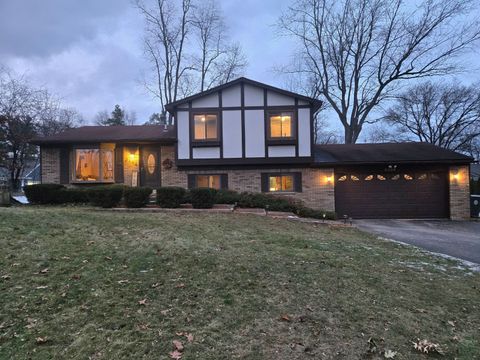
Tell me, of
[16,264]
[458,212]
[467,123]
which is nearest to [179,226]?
[16,264]

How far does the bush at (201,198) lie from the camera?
1140 centimetres

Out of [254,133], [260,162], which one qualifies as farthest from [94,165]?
[260,162]

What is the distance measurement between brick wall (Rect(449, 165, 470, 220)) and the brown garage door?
0.28 metres

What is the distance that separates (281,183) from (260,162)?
4.93ft

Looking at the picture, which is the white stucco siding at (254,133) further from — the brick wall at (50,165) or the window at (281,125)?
the brick wall at (50,165)

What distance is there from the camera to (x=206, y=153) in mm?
14797

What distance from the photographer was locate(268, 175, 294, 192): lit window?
15125mm

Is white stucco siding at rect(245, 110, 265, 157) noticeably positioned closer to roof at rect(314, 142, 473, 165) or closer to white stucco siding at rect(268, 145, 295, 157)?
white stucco siding at rect(268, 145, 295, 157)

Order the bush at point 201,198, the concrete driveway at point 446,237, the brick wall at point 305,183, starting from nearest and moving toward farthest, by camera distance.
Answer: the concrete driveway at point 446,237 < the bush at point 201,198 < the brick wall at point 305,183

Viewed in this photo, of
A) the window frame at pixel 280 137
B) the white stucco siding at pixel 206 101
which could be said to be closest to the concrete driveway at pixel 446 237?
the window frame at pixel 280 137

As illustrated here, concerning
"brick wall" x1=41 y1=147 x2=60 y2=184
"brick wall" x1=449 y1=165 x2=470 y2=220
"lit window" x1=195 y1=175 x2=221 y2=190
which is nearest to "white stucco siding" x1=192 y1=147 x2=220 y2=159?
"lit window" x1=195 y1=175 x2=221 y2=190

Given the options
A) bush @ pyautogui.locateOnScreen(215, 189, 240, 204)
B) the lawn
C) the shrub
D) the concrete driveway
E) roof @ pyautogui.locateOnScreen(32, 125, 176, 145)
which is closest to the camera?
the lawn

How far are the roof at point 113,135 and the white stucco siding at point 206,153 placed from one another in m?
1.18

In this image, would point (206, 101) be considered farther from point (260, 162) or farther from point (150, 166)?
point (150, 166)
